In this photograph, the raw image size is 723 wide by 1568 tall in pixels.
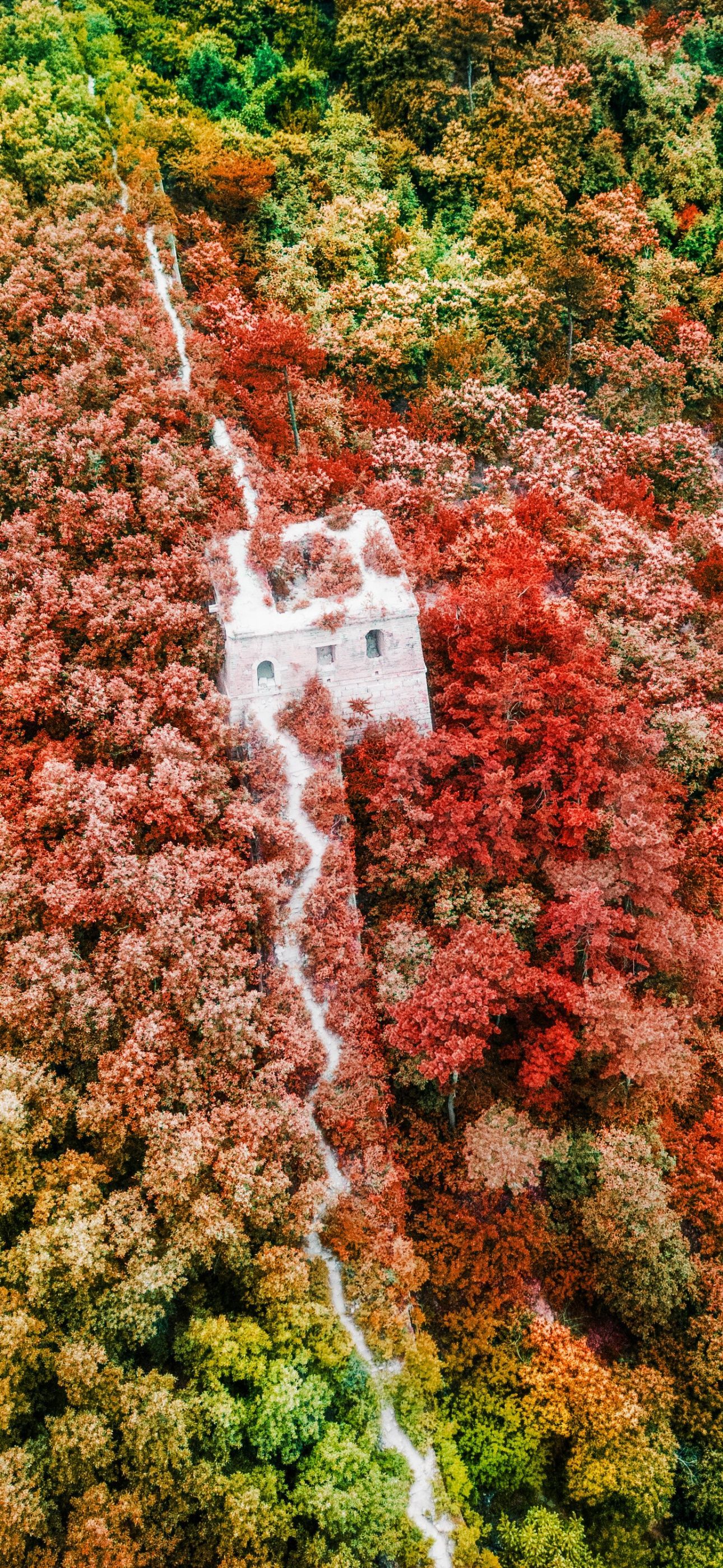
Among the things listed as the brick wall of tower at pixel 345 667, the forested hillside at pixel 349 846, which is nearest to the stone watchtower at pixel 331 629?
the brick wall of tower at pixel 345 667

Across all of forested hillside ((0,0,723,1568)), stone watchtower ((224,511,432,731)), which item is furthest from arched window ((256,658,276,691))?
forested hillside ((0,0,723,1568))

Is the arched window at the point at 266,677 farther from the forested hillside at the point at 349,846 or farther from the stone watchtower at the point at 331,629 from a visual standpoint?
the forested hillside at the point at 349,846

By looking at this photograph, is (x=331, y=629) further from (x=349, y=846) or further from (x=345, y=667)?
(x=349, y=846)

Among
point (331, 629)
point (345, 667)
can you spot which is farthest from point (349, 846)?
point (331, 629)

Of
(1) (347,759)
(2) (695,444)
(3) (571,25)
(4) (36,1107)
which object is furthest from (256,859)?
(3) (571,25)

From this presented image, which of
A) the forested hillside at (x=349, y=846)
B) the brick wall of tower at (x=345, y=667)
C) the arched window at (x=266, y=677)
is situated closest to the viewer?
the forested hillside at (x=349, y=846)

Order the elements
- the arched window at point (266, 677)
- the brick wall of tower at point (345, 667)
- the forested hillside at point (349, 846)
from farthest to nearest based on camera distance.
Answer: the arched window at point (266, 677), the brick wall of tower at point (345, 667), the forested hillside at point (349, 846)
